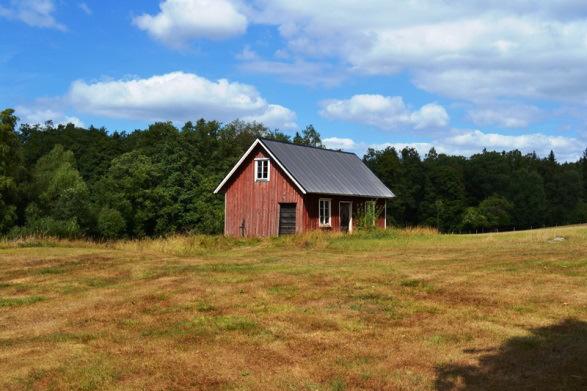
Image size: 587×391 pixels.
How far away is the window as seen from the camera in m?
38.4

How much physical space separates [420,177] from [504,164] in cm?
1863

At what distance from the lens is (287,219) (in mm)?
37406

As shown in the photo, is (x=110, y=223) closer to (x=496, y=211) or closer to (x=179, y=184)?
(x=179, y=184)

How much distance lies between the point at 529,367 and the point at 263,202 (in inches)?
1184

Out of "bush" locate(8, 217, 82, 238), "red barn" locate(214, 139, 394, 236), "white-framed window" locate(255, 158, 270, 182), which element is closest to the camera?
"red barn" locate(214, 139, 394, 236)

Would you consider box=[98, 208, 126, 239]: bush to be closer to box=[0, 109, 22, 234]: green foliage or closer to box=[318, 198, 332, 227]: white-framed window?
box=[0, 109, 22, 234]: green foliage

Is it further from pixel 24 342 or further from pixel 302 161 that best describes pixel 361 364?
pixel 302 161

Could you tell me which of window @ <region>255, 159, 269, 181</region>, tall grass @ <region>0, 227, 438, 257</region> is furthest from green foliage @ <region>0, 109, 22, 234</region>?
tall grass @ <region>0, 227, 438, 257</region>

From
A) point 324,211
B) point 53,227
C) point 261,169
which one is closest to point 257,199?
point 261,169

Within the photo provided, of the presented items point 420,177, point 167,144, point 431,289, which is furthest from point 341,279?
point 420,177

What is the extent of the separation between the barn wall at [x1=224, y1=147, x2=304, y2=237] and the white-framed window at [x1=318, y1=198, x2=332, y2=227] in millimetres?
1846

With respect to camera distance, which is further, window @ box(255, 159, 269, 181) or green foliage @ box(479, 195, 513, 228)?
green foliage @ box(479, 195, 513, 228)

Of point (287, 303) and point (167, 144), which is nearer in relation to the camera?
point (287, 303)

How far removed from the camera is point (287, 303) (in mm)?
13094
